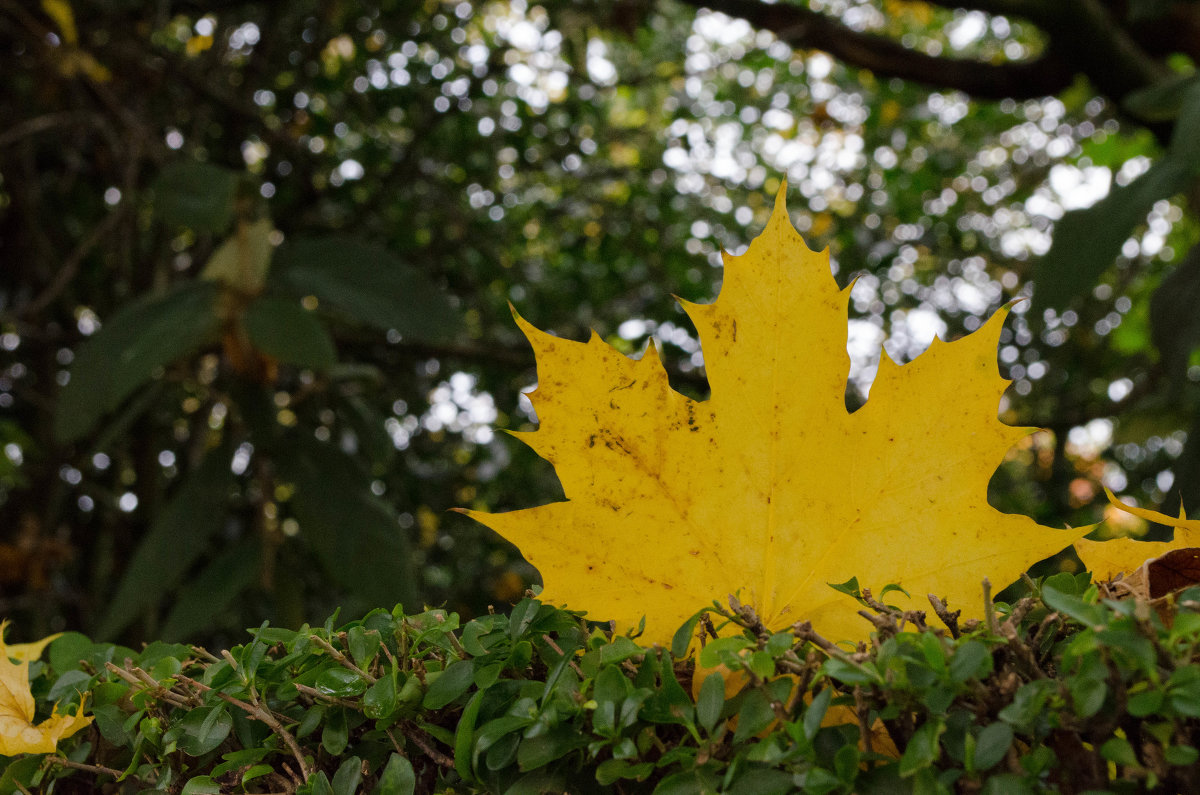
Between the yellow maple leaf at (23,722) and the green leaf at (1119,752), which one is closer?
the green leaf at (1119,752)

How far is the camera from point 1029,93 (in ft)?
5.23

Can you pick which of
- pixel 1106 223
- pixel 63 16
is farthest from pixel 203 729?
pixel 63 16

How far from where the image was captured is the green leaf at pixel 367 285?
1017mm

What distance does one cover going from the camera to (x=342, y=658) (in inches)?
12.4

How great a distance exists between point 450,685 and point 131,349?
30.7 inches

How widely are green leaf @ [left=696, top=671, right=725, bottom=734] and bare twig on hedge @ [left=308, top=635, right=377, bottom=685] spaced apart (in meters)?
0.12

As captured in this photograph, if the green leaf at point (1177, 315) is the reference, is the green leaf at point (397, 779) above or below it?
below

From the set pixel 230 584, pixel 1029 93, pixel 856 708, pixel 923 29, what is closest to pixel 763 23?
pixel 1029 93

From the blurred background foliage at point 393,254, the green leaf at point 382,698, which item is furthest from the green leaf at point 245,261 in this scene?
the green leaf at point 382,698

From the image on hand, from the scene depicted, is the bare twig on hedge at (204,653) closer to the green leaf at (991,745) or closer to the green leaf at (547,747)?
the green leaf at (547,747)

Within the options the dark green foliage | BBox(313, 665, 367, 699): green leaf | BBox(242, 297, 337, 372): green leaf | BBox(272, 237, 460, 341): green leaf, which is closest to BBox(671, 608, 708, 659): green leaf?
the dark green foliage

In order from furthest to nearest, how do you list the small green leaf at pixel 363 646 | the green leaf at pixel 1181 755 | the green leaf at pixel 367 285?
1. the green leaf at pixel 367 285
2. the small green leaf at pixel 363 646
3. the green leaf at pixel 1181 755

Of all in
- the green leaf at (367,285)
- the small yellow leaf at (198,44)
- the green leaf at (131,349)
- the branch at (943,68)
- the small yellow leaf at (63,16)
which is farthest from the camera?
the small yellow leaf at (198,44)

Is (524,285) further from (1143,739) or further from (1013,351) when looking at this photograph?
(1143,739)
